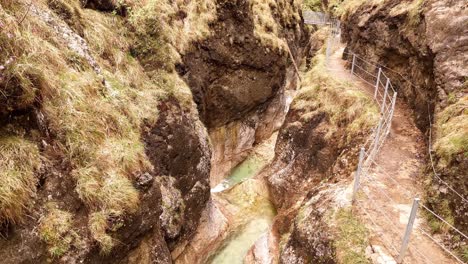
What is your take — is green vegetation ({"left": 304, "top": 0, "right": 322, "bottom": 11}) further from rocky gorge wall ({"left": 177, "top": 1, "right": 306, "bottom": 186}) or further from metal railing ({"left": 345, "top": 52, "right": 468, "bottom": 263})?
metal railing ({"left": 345, "top": 52, "right": 468, "bottom": 263})

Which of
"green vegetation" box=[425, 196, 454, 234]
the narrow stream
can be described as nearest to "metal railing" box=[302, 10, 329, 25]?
the narrow stream

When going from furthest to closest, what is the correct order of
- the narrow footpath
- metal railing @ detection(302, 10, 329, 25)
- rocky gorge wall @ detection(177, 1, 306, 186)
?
metal railing @ detection(302, 10, 329, 25) < rocky gorge wall @ detection(177, 1, 306, 186) < the narrow footpath

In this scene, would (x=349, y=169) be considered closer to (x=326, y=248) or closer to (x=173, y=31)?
(x=326, y=248)

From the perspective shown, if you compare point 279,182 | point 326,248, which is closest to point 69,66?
point 326,248

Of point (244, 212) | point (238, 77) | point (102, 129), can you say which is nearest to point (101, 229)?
point (102, 129)

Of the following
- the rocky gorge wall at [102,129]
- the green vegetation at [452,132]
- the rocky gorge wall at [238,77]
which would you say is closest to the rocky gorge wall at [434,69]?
the green vegetation at [452,132]

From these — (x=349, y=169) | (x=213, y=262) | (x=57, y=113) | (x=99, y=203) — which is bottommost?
(x=213, y=262)

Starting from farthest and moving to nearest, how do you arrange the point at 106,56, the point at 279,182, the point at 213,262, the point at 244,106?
the point at 244,106, the point at 279,182, the point at 213,262, the point at 106,56
